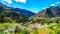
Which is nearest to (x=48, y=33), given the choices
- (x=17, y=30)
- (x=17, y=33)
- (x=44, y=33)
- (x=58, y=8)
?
(x=44, y=33)

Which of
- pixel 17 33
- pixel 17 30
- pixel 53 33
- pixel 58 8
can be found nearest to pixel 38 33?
pixel 53 33

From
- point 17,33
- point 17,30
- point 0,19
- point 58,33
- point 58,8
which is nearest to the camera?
point 58,33

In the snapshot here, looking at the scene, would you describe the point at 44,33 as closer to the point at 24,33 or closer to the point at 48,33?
the point at 48,33

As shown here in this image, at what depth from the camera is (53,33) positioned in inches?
476

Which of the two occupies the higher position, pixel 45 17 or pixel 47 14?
pixel 45 17

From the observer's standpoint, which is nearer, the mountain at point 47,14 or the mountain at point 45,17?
the mountain at point 45,17

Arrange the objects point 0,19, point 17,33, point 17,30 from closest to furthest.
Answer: point 17,33 → point 17,30 → point 0,19

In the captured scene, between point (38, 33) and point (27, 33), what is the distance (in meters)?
0.76

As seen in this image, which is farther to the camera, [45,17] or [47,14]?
[47,14]

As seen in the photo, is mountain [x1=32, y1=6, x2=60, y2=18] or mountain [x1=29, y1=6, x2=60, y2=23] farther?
mountain [x1=32, y1=6, x2=60, y2=18]

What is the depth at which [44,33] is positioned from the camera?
40.0ft

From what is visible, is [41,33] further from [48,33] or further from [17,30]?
[17,30]

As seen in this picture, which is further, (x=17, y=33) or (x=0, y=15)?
(x=0, y=15)

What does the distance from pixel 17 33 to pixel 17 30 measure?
65.8 inches
